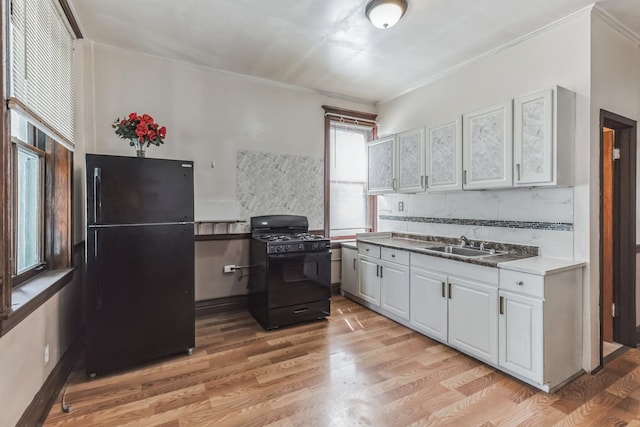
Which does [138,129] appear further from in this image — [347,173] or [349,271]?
[349,271]

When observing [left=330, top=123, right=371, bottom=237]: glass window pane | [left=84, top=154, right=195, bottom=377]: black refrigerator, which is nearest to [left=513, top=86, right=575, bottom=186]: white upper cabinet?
[left=330, top=123, right=371, bottom=237]: glass window pane

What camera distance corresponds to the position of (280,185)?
3.98 m

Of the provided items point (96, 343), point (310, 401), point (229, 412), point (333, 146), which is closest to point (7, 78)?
point (96, 343)

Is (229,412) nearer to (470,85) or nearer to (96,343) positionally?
(96,343)

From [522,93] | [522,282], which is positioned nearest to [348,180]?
[522,93]

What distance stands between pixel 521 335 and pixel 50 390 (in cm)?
322

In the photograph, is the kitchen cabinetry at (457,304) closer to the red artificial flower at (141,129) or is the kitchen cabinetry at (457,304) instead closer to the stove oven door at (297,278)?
the stove oven door at (297,278)

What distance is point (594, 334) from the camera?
245cm

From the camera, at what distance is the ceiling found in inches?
95.7

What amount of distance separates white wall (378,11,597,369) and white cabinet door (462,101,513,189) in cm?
36

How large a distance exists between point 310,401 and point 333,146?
10.5ft

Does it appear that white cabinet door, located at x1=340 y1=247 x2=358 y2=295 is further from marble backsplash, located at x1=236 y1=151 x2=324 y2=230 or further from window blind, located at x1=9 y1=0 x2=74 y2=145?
window blind, located at x1=9 y1=0 x2=74 y2=145

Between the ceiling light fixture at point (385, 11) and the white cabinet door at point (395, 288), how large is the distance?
7.31 ft

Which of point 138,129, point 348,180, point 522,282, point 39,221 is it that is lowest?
point 522,282
